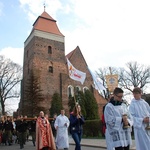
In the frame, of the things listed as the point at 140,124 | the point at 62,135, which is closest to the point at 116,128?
the point at 140,124

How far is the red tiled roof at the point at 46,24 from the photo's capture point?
4803cm

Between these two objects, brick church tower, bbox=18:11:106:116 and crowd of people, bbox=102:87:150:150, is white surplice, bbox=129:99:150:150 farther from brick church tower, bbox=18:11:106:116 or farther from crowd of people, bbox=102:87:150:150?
brick church tower, bbox=18:11:106:116

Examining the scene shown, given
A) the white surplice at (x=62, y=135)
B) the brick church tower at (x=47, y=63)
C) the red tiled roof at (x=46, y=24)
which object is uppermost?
the red tiled roof at (x=46, y=24)

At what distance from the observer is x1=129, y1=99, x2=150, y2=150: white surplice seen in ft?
19.9

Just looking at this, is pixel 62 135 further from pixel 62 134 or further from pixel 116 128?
pixel 116 128

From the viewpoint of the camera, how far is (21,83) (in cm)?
4862

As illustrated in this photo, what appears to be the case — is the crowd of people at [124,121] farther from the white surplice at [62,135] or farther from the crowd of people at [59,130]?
the white surplice at [62,135]

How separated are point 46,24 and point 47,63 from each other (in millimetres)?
8767

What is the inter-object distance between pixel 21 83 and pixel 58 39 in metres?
11.2

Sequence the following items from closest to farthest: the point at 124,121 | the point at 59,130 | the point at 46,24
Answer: the point at 124,121, the point at 59,130, the point at 46,24

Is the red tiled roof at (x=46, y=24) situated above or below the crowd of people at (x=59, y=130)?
above

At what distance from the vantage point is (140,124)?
20.0 feet

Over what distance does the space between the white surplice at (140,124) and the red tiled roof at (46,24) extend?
42440mm

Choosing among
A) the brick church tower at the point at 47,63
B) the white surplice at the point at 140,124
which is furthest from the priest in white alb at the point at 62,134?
the brick church tower at the point at 47,63
